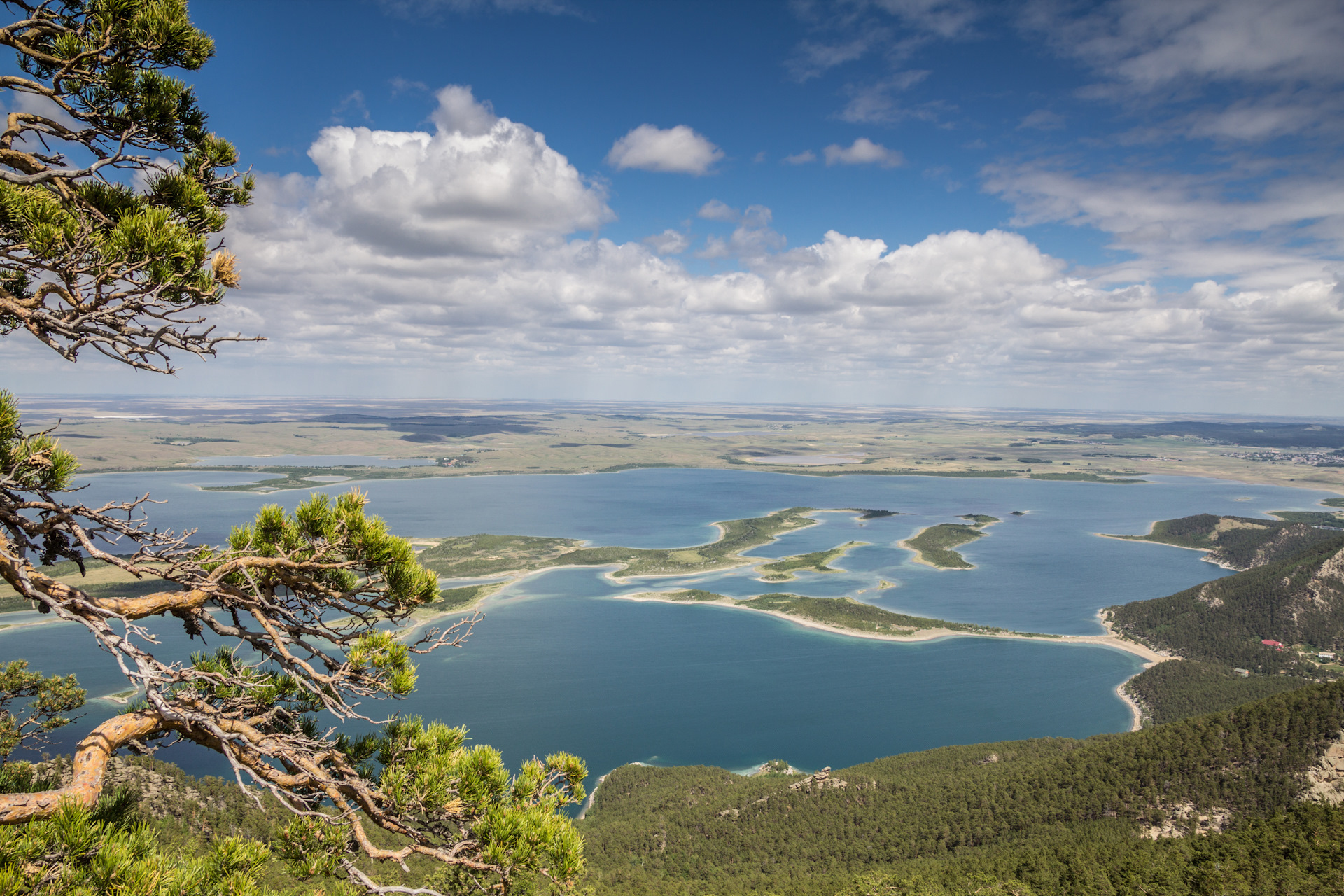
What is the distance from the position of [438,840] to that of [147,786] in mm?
52034

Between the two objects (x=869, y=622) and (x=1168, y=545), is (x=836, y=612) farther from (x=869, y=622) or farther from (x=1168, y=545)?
(x=1168, y=545)

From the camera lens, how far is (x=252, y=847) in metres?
6.92

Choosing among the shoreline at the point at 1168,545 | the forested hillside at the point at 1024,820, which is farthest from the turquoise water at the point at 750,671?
the forested hillside at the point at 1024,820

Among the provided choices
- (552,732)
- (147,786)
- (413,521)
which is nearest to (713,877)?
(552,732)

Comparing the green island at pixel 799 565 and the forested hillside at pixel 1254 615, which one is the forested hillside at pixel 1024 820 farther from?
the green island at pixel 799 565

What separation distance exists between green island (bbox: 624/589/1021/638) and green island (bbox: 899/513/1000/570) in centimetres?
3846

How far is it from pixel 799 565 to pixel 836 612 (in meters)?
28.5

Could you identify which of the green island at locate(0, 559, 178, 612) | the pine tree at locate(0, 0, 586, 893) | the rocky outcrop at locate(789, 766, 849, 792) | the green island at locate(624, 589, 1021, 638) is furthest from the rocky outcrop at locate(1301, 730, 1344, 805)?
the green island at locate(0, 559, 178, 612)

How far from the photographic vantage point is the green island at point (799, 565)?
131625 millimetres

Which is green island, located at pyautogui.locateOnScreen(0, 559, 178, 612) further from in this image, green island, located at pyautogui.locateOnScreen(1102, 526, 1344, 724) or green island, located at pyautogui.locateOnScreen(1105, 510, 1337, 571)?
green island, located at pyautogui.locateOnScreen(1105, 510, 1337, 571)

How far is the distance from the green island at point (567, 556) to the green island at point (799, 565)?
1.02 ft

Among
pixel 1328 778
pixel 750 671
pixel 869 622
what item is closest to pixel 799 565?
pixel 869 622

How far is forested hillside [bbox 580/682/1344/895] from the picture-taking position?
134 feet

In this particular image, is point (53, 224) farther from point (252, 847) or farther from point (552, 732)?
point (552, 732)
